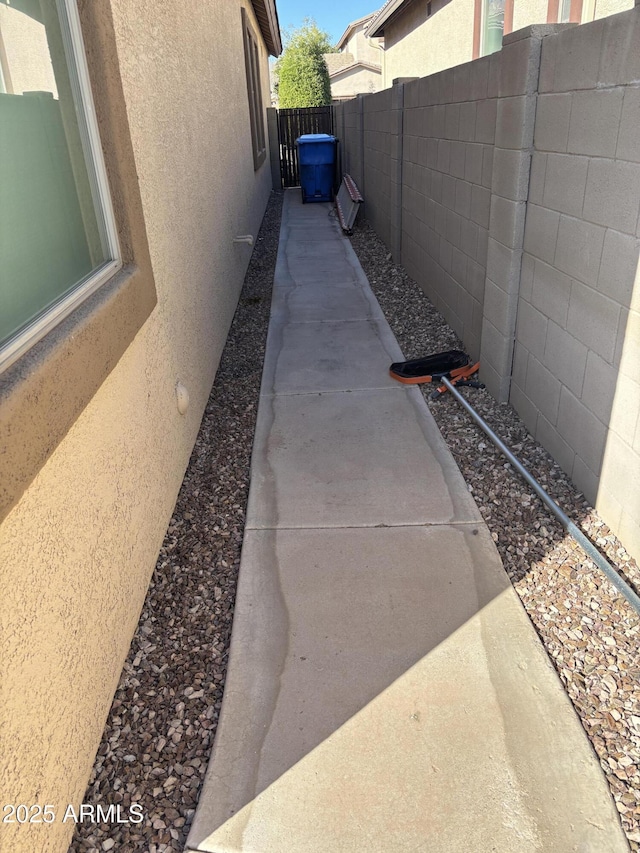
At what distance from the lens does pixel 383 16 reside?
15109 millimetres

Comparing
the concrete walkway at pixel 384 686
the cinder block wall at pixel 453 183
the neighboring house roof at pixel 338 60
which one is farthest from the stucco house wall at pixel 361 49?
the concrete walkway at pixel 384 686

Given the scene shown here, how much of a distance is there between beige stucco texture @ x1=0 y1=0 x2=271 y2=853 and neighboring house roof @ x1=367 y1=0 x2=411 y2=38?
1041 cm

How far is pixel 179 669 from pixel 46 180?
6.19ft

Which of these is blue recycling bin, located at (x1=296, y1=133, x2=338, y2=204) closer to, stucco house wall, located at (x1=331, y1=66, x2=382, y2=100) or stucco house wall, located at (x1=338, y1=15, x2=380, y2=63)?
stucco house wall, located at (x1=331, y1=66, x2=382, y2=100)

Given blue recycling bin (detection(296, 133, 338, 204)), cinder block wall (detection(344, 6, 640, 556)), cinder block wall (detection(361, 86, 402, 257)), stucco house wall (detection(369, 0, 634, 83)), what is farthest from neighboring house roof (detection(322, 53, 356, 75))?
cinder block wall (detection(344, 6, 640, 556))

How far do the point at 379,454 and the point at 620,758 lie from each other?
85.4 inches

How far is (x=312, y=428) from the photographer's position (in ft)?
14.2

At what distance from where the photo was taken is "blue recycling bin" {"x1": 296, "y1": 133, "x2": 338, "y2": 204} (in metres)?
14.8

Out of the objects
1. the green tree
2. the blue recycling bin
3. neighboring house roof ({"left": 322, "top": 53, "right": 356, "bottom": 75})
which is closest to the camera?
the blue recycling bin

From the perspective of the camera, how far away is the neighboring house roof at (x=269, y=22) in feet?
40.7

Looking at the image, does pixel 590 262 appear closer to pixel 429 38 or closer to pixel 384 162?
pixel 384 162

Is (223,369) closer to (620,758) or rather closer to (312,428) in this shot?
(312,428)

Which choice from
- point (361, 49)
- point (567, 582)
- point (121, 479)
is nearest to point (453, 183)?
point (567, 582)

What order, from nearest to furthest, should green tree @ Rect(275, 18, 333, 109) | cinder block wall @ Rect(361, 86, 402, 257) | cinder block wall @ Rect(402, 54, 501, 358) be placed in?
cinder block wall @ Rect(402, 54, 501, 358)
cinder block wall @ Rect(361, 86, 402, 257)
green tree @ Rect(275, 18, 333, 109)
